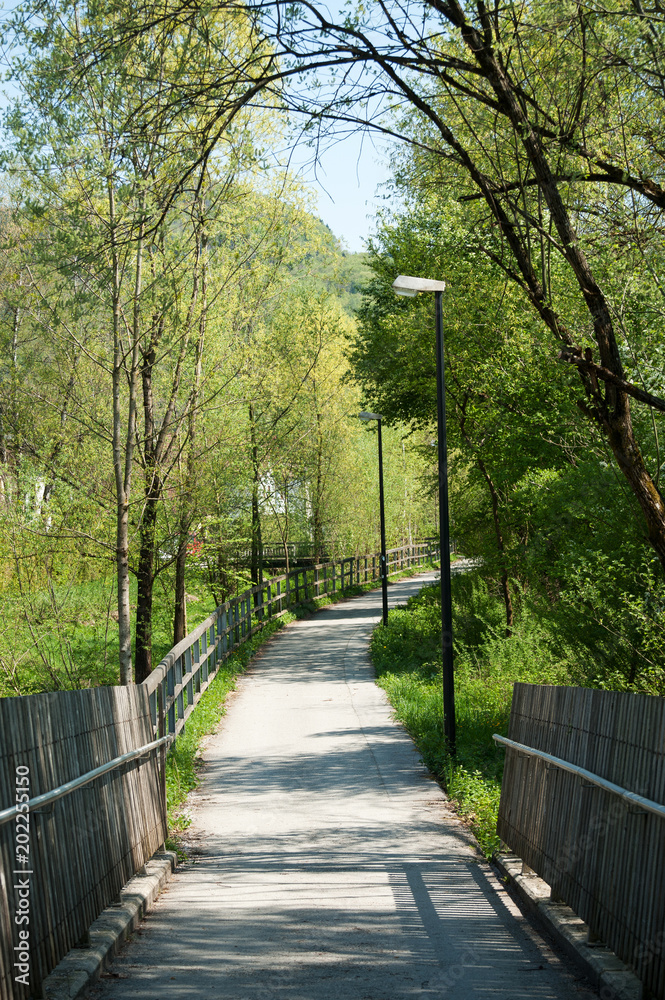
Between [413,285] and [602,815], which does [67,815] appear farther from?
[413,285]

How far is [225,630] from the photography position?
19.1 m

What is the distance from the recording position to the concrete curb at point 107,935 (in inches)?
165

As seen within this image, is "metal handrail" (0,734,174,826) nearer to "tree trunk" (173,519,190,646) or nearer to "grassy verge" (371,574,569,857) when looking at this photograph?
"grassy verge" (371,574,569,857)

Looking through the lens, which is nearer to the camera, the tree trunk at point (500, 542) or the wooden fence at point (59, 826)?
the wooden fence at point (59, 826)

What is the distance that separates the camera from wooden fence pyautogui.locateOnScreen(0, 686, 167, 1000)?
3762mm

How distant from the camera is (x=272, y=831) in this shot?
858 centimetres

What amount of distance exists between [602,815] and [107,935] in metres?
2.75

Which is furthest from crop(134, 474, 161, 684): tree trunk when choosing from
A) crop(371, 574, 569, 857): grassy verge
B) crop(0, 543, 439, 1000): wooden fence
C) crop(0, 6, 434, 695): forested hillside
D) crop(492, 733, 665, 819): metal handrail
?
crop(492, 733, 665, 819): metal handrail

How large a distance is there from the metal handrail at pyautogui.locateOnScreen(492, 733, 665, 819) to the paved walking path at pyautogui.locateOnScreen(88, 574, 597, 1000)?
37.6 inches

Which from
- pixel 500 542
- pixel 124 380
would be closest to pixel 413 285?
pixel 124 380

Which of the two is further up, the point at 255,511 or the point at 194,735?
the point at 255,511

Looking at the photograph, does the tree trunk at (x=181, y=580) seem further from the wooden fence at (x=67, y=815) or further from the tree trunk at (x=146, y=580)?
the wooden fence at (x=67, y=815)

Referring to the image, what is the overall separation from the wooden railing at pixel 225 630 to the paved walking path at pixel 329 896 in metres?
0.97

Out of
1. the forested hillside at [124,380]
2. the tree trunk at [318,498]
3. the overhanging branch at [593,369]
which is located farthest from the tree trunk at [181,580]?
the tree trunk at [318,498]
